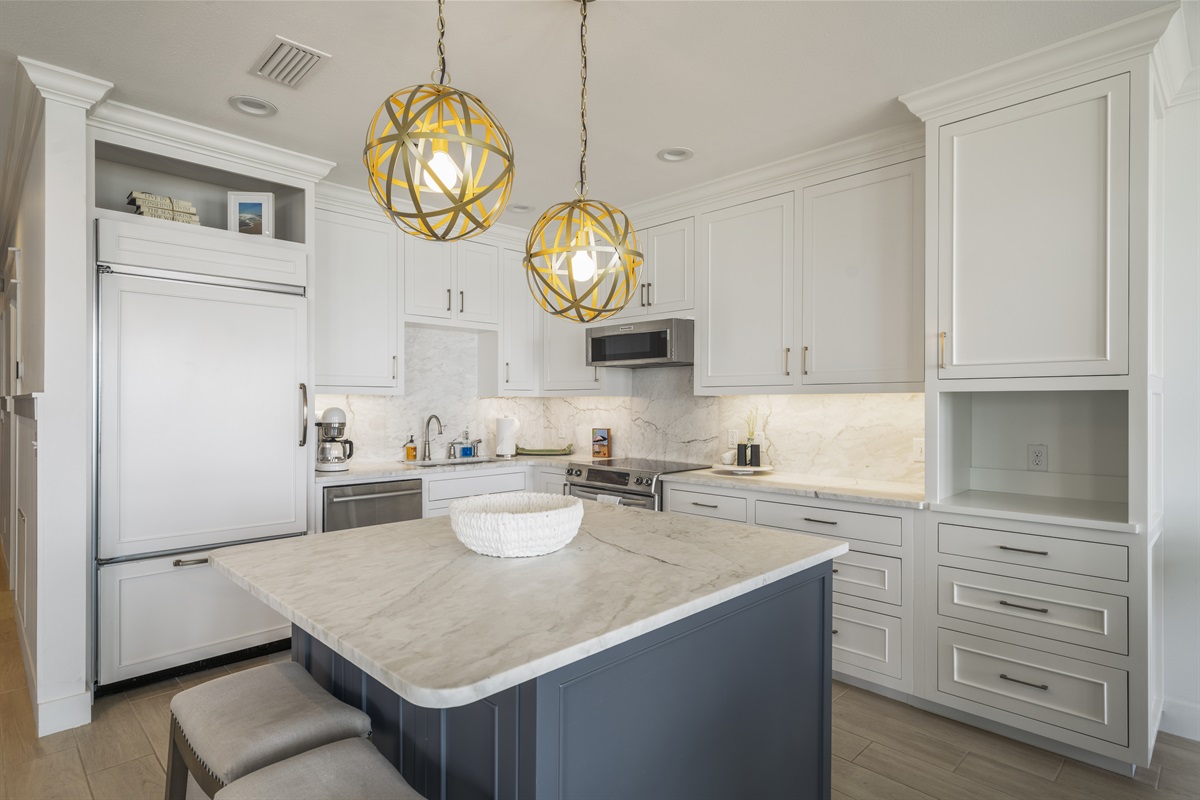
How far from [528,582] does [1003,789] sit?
1.90 metres

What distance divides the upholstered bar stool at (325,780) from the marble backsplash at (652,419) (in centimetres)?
283

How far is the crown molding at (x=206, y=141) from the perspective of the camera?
280 cm

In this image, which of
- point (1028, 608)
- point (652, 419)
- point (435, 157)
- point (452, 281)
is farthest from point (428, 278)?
point (1028, 608)

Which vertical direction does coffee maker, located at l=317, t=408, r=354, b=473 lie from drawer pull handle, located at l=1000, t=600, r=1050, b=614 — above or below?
above

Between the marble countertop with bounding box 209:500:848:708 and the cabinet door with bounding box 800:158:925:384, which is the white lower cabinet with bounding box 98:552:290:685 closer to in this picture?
the marble countertop with bounding box 209:500:848:708

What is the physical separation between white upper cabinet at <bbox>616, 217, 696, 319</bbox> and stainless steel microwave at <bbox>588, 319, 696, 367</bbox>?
0.12 m

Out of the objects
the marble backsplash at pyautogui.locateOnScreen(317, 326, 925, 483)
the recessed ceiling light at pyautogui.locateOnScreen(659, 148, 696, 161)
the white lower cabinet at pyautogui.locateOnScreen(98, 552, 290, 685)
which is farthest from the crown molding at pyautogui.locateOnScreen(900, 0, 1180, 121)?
the white lower cabinet at pyautogui.locateOnScreen(98, 552, 290, 685)

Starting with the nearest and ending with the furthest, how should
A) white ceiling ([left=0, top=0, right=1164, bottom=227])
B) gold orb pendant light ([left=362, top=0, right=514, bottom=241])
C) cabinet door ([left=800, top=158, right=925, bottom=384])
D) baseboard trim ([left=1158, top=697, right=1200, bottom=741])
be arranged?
1. gold orb pendant light ([left=362, top=0, right=514, bottom=241])
2. white ceiling ([left=0, top=0, right=1164, bottom=227])
3. baseboard trim ([left=1158, top=697, right=1200, bottom=741])
4. cabinet door ([left=800, top=158, right=925, bottom=384])

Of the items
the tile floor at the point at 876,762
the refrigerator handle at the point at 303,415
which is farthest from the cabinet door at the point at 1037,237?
the refrigerator handle at the point at 303,415

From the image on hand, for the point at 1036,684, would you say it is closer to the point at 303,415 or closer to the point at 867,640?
the point at 867,640

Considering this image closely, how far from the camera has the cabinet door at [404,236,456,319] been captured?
13.5 ft

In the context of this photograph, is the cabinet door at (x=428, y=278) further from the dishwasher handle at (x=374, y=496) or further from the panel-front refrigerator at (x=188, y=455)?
the dishwasher handle at (x=374, y=496)

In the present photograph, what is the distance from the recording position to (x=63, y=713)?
8.45 ft

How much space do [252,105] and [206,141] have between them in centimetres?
45
